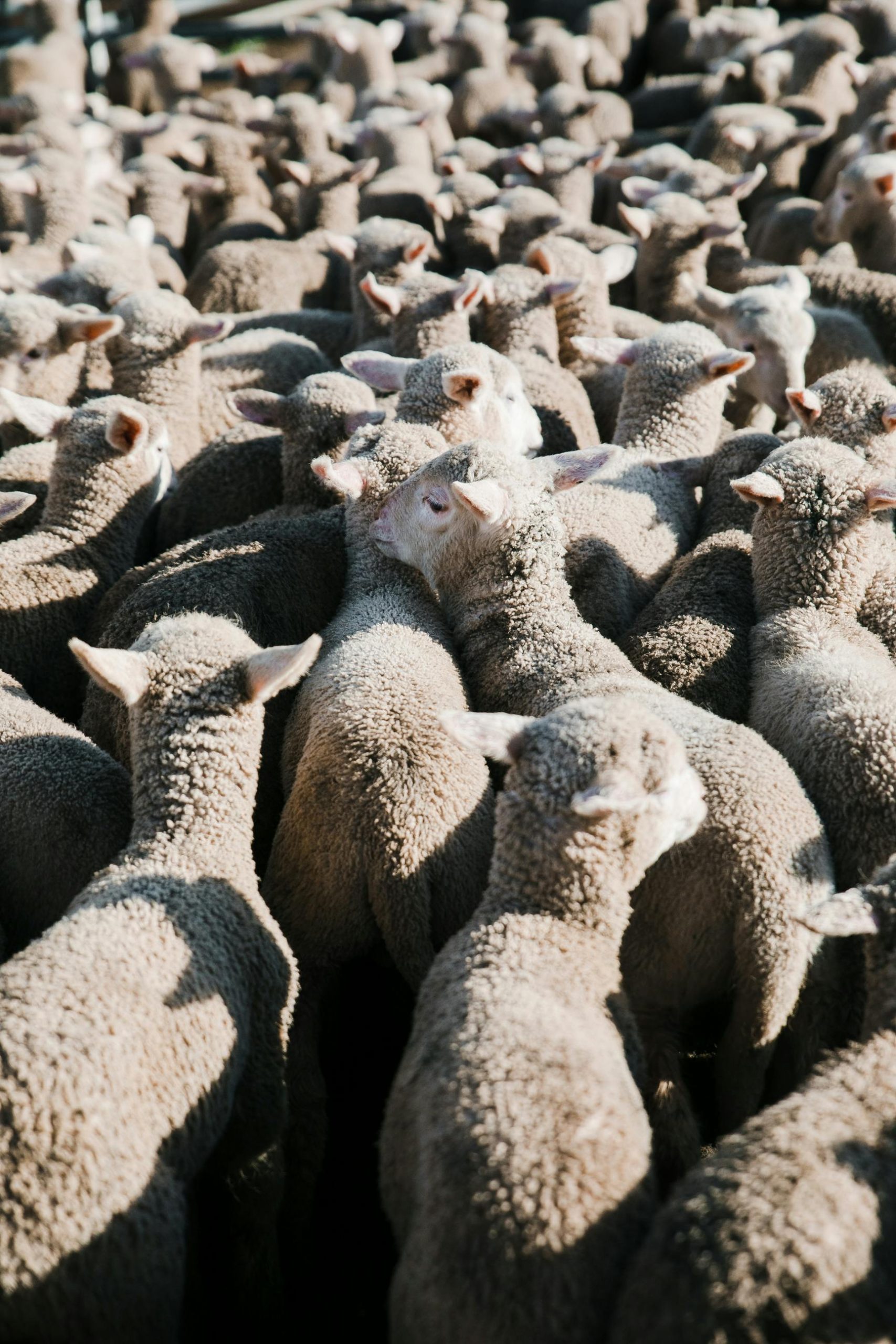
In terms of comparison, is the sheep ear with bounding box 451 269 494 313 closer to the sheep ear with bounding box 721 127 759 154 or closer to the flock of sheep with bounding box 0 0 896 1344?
the flock of sheep with bounding box 0 0 896 1344

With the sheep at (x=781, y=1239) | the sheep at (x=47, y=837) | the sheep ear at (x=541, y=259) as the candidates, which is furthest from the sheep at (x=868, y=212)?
the sheep at (x=781, y=1239)

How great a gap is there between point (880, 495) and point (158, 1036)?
8.99ft

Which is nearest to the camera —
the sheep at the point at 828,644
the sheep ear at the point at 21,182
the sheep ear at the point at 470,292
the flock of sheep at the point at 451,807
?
the flock of sheep at the point at 451,807

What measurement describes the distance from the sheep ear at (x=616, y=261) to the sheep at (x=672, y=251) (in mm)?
412

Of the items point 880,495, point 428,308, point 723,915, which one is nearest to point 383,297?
point 428,308

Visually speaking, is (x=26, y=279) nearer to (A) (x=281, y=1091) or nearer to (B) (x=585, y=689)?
(B) (x=585, y=689)

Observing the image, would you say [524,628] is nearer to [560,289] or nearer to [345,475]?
[345,475]

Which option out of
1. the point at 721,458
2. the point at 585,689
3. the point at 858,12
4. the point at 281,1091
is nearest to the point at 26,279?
the point at 721,458

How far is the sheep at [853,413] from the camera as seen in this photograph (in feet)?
15.0

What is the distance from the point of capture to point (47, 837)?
10.8ft

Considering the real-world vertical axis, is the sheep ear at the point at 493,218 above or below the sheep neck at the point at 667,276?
above

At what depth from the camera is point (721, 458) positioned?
509 cm

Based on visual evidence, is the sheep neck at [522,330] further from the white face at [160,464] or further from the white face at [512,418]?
the white face at [160,464]

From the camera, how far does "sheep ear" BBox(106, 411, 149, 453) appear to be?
4.59 m
